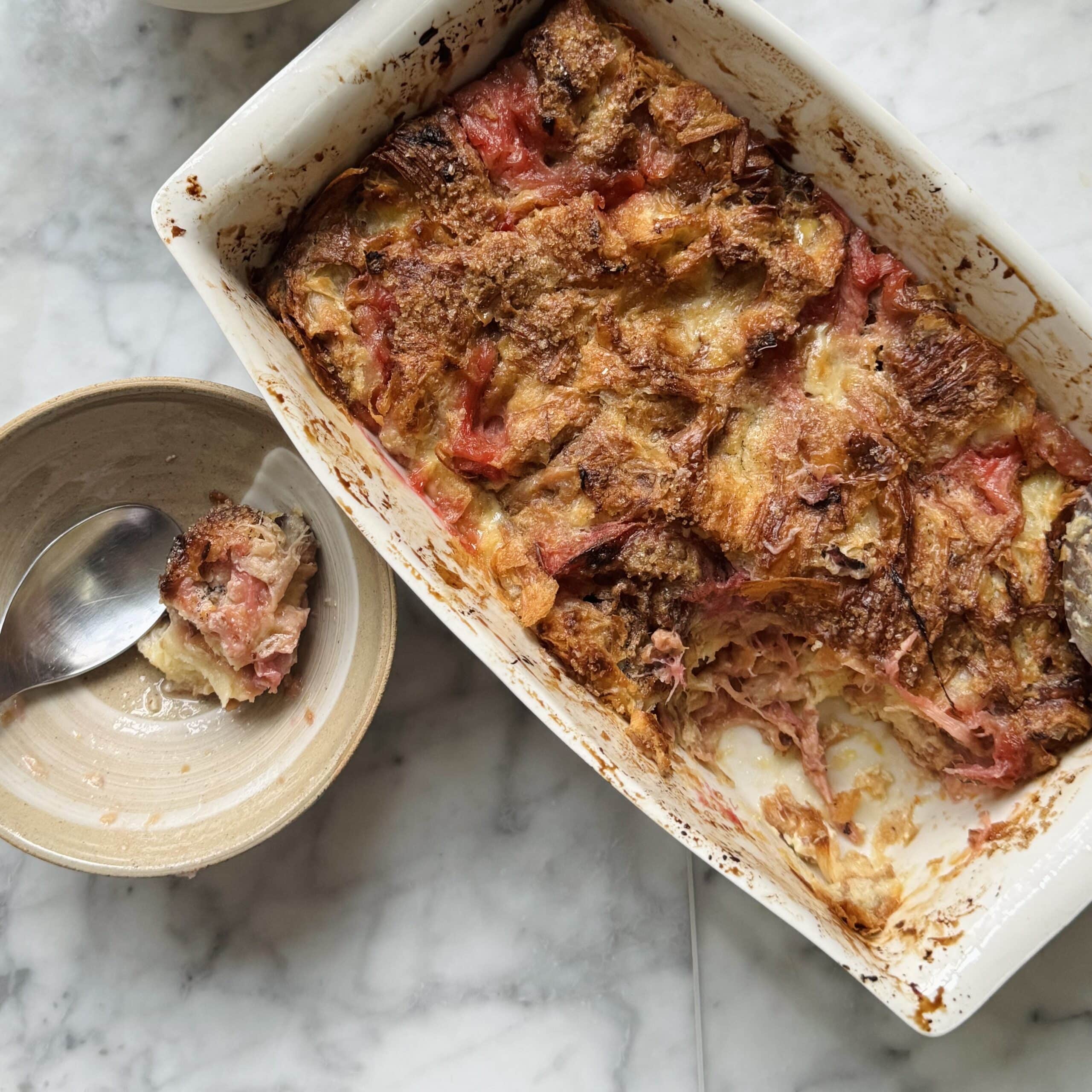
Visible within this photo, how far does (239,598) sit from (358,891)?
0.69 meters

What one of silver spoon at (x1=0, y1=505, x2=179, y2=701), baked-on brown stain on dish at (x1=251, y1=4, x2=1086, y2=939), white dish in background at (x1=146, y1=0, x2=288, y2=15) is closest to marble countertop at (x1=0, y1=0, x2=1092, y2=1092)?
white dish in background at (x1=146, y1=0, x2=288, y2=15)

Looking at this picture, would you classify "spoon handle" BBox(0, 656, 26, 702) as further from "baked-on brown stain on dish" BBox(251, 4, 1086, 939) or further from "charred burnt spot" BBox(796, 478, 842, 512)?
"charred burnt spot" BBox(796, 478, 842, 512)

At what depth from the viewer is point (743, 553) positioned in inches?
59.1

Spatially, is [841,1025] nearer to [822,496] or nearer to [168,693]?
[822,496]

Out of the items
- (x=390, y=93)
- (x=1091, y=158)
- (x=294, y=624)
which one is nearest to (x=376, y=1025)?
(x=294, y=624)

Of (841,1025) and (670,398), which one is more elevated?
(670,398)

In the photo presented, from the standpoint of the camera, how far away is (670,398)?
1.52 metres

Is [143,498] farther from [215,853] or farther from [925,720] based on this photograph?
[925,720]

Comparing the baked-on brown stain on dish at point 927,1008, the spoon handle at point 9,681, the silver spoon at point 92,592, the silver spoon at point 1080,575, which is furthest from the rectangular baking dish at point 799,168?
the spoon handle at point 9,681

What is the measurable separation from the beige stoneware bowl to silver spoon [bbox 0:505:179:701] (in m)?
0.04

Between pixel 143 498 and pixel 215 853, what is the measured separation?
0.70 metres

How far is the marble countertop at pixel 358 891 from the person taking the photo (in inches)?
73.5

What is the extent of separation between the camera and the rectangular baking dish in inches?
55.1

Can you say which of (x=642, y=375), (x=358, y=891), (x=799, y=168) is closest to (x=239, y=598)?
(x=358, y=891)
